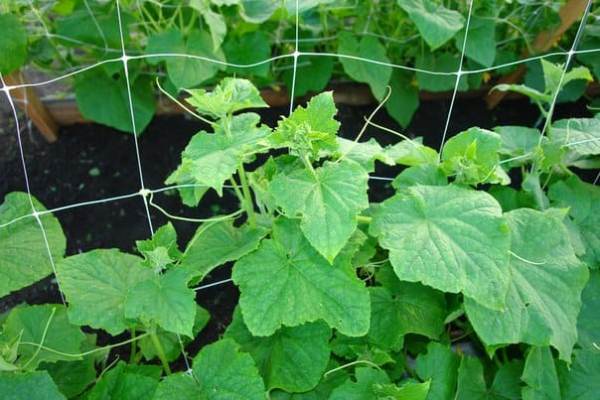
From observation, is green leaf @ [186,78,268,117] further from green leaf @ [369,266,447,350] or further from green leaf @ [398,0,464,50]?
green leaf @ [398,0,464,50]

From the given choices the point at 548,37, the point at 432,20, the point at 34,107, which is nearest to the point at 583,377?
the point at 432,20

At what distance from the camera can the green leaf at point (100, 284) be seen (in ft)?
4.77

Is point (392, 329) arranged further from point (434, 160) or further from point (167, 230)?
point (167, 230)

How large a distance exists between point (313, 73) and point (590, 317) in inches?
59.7

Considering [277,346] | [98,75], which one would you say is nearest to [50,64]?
[98,75]

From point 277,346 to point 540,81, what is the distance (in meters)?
1.83

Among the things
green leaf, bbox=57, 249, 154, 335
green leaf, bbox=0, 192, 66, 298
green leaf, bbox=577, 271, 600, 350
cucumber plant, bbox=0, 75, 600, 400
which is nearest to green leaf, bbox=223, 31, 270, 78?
cucumber plant, bbox=0, 75, 600, 400

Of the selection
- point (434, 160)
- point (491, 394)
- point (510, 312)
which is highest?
point (434, 160)

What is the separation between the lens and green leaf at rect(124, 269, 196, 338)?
4.50ft

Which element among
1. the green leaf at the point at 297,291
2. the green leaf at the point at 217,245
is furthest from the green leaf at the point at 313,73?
the green leaf at the point at 297,291

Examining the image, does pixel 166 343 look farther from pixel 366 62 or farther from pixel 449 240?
pixel 366 62

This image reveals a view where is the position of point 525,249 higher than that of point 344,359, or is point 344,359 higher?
point 525,249

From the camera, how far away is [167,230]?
4.82 feet

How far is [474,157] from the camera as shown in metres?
1.57
